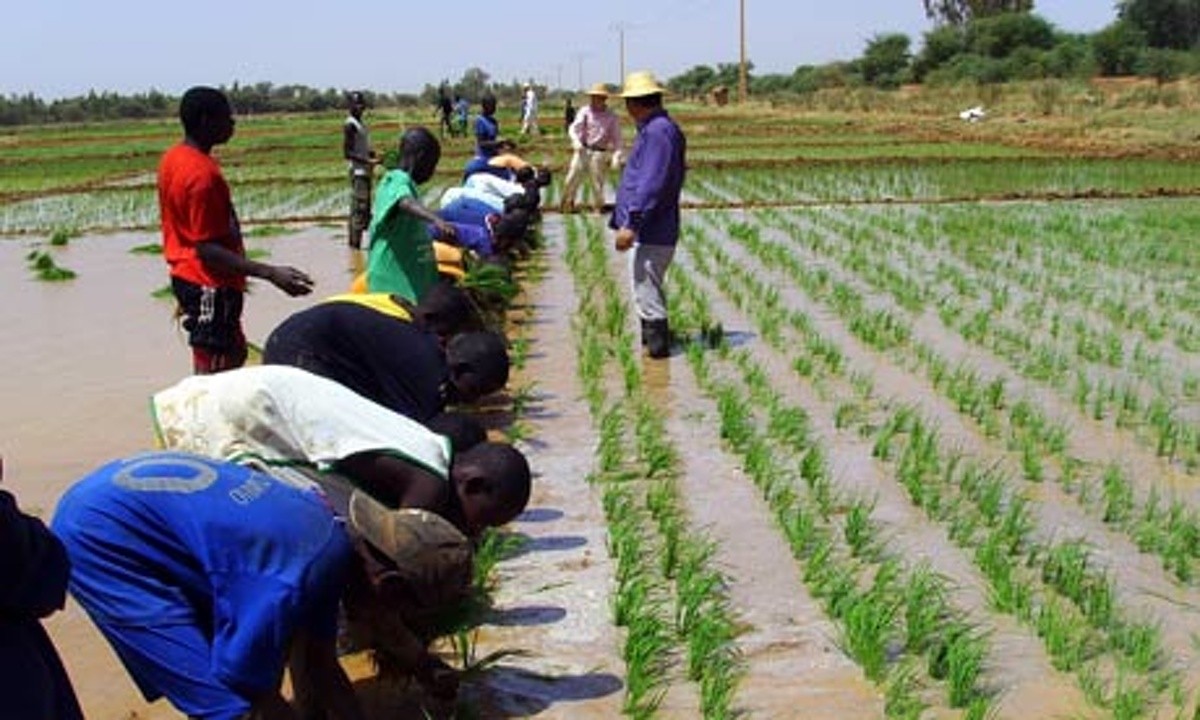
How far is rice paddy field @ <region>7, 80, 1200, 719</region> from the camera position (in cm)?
326

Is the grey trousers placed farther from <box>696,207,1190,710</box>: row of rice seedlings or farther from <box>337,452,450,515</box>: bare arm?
<box>337,452,450,515</box>: bare arm

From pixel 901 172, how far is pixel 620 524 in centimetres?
1624

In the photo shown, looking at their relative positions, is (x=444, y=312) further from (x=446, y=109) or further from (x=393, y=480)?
(x=446, y=109)

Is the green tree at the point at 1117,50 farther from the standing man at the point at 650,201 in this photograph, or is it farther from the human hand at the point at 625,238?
the human hand at the point at 625,238

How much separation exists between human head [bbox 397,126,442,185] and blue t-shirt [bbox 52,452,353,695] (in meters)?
3.26

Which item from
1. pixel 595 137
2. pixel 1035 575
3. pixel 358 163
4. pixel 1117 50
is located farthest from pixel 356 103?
pixel 1117 50

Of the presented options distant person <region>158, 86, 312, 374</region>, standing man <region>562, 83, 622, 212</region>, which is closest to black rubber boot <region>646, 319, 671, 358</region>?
distant person <region>158, 86, 312, 374</region>

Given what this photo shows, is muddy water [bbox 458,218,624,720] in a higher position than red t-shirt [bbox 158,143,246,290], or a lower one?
lower

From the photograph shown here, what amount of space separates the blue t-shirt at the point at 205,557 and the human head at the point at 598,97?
35.6 ft

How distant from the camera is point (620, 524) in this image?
14.1 ft

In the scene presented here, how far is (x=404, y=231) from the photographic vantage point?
17.8 ft

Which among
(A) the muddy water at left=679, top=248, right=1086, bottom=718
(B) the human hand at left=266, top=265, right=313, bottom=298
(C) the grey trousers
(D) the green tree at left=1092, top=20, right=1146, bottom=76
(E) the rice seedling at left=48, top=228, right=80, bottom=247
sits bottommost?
(A) the muddy water at left=679, top=248, right=1086, bottom=718

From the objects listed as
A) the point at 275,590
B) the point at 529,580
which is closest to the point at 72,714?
the point at 275,590

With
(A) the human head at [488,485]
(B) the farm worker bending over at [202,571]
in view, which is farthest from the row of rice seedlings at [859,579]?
(B) the farm worker bending over at [202,571]
